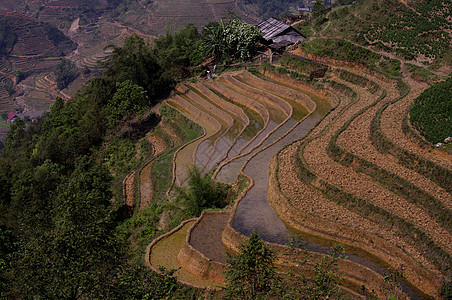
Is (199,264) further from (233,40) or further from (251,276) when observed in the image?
(233,40)

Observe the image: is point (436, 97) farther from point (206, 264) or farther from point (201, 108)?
point (201, 108)

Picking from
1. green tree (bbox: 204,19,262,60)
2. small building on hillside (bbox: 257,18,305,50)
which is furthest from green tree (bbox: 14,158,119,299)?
small building on hillside (bbox: 257,18,305,50)

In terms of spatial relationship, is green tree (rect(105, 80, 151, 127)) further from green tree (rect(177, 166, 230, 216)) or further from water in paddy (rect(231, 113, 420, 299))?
green tree (rect(177, 166, 230, 216))

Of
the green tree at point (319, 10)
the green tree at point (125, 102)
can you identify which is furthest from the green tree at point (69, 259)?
the green tree at point (319, 10)

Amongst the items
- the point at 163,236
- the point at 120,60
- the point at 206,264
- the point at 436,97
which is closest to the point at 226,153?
the point at 163,236

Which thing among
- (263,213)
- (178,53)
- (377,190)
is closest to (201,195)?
(263,213)
